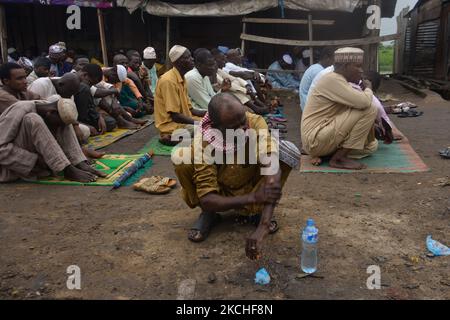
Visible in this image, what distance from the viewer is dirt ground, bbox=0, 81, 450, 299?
2.31m

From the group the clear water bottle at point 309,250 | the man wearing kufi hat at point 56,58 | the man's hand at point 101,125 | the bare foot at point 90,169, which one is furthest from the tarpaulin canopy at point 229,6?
the clear water bottle at point 309,250

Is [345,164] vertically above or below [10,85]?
below

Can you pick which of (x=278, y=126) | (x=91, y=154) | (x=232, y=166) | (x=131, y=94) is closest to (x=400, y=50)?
(x=278, y=126)

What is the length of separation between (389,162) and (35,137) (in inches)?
147

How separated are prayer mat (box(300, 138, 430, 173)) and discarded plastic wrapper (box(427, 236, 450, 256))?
1.71m

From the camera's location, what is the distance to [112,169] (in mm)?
4594

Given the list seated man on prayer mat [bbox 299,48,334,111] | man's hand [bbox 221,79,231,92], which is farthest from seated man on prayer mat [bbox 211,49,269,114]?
seated man on prayer mat [bbox 299,48,334,111]

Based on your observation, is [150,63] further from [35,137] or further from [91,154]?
[35,137]

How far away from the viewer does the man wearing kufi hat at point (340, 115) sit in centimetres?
430

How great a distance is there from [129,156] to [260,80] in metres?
3.88

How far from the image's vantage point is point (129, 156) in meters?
5.09

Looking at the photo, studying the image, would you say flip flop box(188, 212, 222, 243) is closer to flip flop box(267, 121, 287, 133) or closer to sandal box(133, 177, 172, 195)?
sandal box(133, 177, 172, 195)
